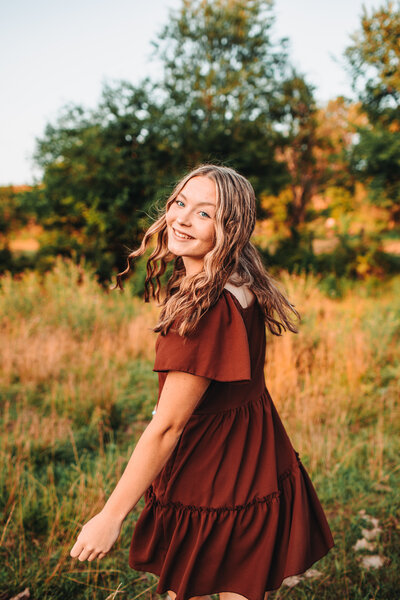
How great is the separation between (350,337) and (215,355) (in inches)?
165

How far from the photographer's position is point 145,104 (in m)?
11.9

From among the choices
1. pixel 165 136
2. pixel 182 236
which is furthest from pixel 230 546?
pixel 165 136

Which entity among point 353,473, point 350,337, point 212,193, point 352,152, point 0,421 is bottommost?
point 0,421

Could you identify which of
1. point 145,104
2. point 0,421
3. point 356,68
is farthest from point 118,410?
point 356,68

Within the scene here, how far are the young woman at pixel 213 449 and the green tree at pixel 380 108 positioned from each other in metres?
11.7

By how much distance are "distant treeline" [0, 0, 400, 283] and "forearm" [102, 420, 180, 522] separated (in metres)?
9.63

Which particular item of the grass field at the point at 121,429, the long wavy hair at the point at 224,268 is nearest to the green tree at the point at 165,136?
the grass field at the point at 121,429

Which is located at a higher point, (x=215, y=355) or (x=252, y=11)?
(x=252, y=11)

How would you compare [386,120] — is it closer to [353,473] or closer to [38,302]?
[38,302]

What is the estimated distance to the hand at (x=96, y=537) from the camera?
1112mm

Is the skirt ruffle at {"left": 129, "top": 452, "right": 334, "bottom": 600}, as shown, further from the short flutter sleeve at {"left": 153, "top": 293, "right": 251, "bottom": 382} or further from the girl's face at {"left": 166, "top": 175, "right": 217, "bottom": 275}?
the girl's face at {"left": 166, "top": 175, "right": 217, "bottom": 275}

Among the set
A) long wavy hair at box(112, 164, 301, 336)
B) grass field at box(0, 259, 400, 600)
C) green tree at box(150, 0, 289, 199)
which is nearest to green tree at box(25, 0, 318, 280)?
green tree at box(150, 0, 289, 199)

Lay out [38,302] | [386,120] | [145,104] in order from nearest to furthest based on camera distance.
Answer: [38,302] → [145,104] → [386,120]

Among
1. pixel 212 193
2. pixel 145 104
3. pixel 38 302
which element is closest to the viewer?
pixel 212 193
